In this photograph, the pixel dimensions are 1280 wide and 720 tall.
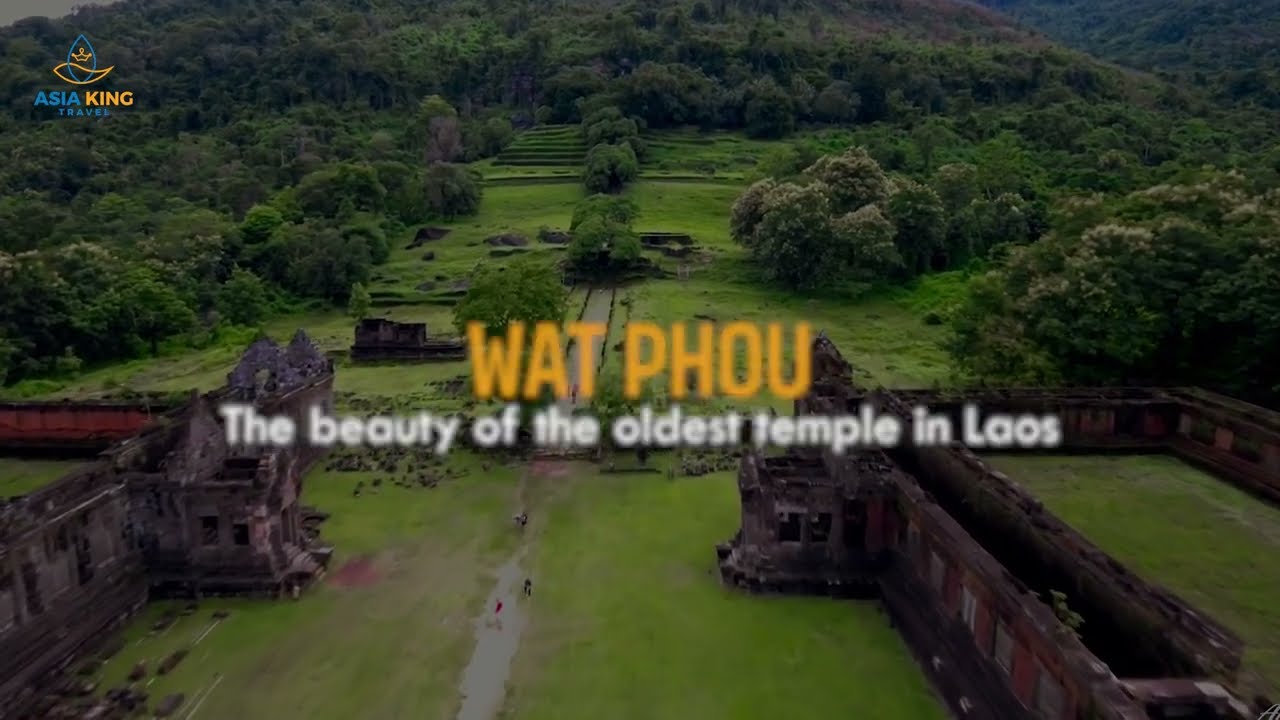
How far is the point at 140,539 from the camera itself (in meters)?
26.5

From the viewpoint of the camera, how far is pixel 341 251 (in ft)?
216

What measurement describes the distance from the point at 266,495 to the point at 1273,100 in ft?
402

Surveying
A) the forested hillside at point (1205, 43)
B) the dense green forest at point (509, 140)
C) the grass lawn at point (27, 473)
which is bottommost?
the grass lawn at point (27, 473)

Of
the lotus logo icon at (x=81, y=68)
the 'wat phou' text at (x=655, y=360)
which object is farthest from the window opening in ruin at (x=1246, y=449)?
the lotus logo icon at (x=81, y=68)

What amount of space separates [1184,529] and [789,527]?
411 inches

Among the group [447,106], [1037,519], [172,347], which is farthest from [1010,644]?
[447,106]

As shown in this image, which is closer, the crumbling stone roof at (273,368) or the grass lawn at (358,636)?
the grass lawn at (358,636)

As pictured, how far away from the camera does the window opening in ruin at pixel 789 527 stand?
25969 mm

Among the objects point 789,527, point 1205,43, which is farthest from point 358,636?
point 1205,43

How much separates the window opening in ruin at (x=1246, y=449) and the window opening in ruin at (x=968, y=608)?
42.9 ft

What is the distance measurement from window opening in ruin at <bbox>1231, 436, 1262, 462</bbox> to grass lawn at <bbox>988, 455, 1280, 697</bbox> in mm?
1226

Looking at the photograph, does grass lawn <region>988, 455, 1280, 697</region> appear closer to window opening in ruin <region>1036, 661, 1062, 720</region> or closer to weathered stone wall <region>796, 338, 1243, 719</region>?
weathered stone wall <region>796, 338, 1243, 719</region>

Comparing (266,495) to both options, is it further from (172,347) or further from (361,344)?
(172,347)

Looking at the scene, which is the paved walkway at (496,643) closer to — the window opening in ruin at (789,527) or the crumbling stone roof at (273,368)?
the window opening in ruin at (789,527)
